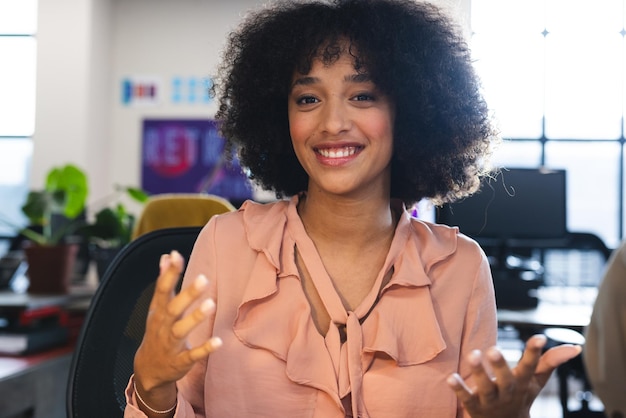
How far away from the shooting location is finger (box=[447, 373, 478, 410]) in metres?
0.88

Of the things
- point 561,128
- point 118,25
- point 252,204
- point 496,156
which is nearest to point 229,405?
point 252,204

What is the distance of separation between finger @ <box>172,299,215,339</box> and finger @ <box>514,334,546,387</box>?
1.37 feet

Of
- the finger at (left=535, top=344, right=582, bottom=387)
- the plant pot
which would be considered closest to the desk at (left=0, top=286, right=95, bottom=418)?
the plant pot

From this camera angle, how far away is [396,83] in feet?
4.50

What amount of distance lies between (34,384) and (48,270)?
0.76 metres

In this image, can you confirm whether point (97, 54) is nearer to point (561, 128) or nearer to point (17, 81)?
point (17, 81)

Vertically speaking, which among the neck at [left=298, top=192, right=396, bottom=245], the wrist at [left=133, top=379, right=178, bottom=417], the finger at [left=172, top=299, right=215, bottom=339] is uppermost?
the neck at [left=298, top=192, right=396, bottom=245]

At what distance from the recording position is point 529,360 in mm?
903

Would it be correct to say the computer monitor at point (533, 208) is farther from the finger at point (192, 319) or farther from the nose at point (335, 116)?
the finger at point (192, 319)

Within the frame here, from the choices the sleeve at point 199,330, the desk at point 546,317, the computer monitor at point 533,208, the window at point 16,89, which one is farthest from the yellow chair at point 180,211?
the window at point 16,89

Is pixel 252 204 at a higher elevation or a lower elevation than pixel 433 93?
lower

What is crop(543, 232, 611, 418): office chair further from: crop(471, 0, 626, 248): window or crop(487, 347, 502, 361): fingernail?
crop(487, 347, 502, 361): fingernail

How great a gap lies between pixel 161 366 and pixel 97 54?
19.0 ft

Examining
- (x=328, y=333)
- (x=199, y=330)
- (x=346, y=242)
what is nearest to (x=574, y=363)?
(x=346, y=242)
